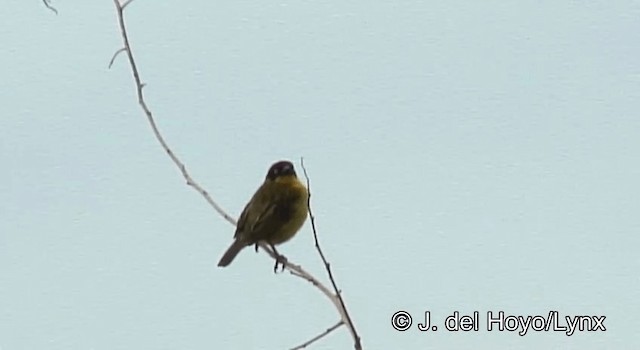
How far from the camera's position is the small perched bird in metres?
7.07

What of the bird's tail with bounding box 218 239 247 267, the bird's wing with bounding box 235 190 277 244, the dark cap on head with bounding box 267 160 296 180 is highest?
the dark cap on head with bounding box 267 160 296 180

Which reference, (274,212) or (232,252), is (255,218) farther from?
(232,252)

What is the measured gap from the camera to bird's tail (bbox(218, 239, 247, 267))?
23.8 feet

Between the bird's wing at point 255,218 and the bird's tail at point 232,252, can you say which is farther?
the bird's tail at point 232,252

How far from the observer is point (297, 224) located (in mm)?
7086

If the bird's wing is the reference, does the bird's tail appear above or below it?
below

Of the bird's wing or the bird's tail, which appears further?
the bird's tail

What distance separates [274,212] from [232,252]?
14.6 inches

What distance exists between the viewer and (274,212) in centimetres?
709

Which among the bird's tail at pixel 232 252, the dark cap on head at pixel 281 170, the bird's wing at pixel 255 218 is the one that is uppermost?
the dark cap on head at pixel 281 170

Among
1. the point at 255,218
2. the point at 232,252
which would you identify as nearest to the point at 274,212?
the point at 255,218

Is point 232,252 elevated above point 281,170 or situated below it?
below

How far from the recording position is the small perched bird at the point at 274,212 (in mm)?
7070

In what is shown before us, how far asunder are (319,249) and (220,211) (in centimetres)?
90
